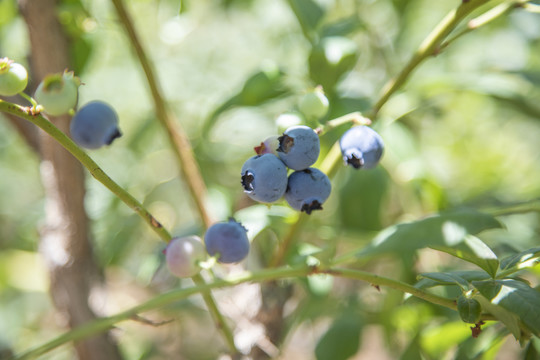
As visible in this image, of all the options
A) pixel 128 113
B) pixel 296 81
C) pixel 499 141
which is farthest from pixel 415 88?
pixel 128 113

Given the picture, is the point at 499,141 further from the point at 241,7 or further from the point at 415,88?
the point at 241,7

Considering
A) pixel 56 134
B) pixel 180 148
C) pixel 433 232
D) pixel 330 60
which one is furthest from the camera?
pixel 180 148

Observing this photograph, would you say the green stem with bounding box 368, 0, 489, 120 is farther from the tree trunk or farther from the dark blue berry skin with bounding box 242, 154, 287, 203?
the tree trunk

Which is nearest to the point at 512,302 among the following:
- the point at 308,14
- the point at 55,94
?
the point at 55,94

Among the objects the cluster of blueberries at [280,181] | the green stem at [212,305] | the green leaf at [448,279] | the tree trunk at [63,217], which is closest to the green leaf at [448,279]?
the green leaf at [448,279]

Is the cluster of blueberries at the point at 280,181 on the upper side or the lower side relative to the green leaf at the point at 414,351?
upper

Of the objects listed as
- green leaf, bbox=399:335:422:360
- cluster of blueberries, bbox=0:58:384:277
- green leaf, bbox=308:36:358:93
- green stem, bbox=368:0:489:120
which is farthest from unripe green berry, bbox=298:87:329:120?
green leaf, bbox=399:335:422:360

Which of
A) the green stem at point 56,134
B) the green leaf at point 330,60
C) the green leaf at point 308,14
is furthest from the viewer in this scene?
the green leaf at point 308,14

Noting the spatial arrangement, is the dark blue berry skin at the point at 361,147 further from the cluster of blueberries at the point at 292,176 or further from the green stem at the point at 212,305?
the green stem at the point at 212,305

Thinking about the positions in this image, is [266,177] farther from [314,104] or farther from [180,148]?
[180,148]
